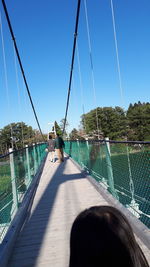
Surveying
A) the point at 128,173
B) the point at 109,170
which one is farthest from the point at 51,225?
the point at 109,170

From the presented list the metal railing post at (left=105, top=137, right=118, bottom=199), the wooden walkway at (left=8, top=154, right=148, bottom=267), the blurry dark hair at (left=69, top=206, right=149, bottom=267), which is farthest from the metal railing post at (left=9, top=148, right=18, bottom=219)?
the blurry dark hair at (left=69, top=206, right=149, bottom=267)

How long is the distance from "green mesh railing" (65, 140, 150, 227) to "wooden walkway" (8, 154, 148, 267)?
27 cm

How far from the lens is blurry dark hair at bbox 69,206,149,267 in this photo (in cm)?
54

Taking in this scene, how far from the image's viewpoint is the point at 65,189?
4727mm

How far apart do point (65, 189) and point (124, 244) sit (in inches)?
167

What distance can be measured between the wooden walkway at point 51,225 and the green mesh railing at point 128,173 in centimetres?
27

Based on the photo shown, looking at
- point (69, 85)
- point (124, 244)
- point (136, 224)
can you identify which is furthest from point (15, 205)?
point (69, 85)

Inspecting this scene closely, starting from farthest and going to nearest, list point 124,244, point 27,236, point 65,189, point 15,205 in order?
point 65,189 → point 15,205 → point 27,236 → point 124,244

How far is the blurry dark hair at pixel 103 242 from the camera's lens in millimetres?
544

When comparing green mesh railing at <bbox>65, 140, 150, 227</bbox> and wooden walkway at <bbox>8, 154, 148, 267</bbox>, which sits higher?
green mesh railing at <bbox>65, 140, 150, 227</bbox>

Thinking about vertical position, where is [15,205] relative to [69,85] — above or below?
below

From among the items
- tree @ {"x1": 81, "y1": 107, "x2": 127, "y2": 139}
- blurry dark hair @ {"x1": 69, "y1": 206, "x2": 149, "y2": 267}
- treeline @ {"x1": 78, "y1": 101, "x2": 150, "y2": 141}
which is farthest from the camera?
tree @ {"x1": 81, "y1": 107, "x2": 127, "y2": 139}

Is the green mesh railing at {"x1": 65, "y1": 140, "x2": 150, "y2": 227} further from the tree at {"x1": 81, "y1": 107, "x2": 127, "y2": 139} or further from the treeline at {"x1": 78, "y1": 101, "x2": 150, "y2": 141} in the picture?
the tree at {"x1": 81, "y1": 107, "x2": 127, "y2": 139}

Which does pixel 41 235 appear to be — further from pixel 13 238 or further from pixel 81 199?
pixel 81 199
